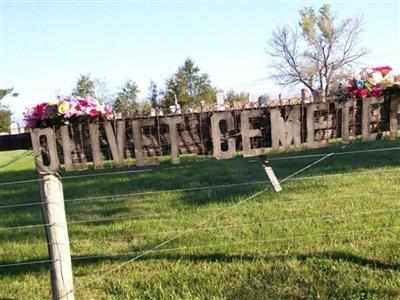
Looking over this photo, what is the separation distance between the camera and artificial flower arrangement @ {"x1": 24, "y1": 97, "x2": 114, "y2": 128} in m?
2.98

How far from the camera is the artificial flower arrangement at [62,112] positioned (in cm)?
298

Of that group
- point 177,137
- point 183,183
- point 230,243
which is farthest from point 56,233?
point 183,183

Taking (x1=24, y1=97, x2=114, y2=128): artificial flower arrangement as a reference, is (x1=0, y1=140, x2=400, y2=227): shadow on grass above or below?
below

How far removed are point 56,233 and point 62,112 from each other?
0.81 meters

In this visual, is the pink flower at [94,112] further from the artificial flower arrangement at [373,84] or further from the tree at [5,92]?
the tree at [5,92]

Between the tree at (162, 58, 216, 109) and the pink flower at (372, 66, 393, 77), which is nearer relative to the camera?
the pink flower at (372, 66, 393, 77)

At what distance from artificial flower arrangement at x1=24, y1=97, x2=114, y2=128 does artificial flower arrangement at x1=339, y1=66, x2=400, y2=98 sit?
5.88 ft

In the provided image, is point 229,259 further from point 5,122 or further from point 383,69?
point 5,122

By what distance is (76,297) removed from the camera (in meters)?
3.77

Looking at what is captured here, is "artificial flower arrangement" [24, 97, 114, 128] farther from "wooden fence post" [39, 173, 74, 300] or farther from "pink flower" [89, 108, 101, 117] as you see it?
"wooden fence post" [39, 173, 74, 300]

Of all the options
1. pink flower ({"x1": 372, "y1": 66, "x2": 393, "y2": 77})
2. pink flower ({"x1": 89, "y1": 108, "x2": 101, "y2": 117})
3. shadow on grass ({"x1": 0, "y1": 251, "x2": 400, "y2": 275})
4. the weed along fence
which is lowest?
shadow on grass ({"x1": 0, "y1": 251, "x2": 400, "y2": 275})

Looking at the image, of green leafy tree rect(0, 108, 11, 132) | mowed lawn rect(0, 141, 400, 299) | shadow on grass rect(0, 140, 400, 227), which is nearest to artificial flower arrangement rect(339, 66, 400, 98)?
mowed lawn rect(0, 141, 400, 299)

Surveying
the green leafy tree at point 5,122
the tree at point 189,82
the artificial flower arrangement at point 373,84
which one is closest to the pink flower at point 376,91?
the artificial flower arrangement at point 373,84

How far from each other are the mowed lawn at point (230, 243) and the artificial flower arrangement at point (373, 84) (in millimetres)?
409
